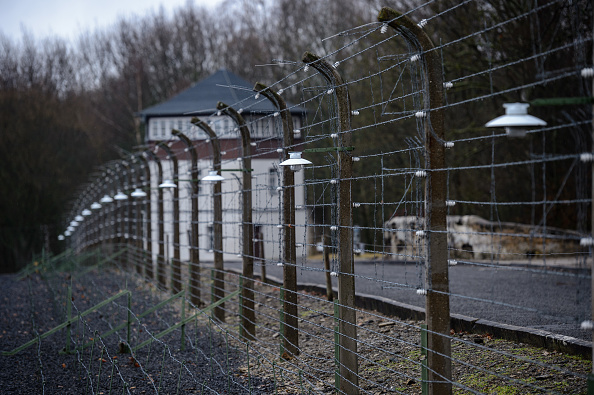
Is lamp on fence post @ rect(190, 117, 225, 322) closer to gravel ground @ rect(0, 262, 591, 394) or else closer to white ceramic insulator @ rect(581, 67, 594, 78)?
gravel ground @ rect(0, 262, 591, 394)

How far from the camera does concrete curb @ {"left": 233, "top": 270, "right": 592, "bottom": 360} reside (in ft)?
19.1

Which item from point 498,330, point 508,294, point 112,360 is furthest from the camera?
point 508,294

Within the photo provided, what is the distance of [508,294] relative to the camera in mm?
11227

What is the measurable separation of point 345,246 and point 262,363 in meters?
2.03

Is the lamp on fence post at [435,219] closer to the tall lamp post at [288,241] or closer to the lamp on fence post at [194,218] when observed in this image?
the tall lamp post at [288,241]

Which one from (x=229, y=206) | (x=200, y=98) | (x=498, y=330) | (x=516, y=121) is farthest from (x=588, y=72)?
(x=200, y=98)

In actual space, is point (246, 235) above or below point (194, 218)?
below

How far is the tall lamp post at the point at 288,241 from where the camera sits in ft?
24.7

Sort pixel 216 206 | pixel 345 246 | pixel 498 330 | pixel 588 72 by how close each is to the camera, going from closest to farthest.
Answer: pixel 588 72 → pixel 345 246 → pixel 498 330 → pixel 216 206

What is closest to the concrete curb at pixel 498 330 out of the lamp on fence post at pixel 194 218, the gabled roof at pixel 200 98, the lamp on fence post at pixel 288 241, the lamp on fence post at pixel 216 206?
the lamp on fence post at pixel 288 241

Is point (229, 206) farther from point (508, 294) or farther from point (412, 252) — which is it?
point (412, 252)

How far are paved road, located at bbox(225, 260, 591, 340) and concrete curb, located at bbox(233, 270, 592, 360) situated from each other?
0.76 ft

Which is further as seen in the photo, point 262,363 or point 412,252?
point 262,363

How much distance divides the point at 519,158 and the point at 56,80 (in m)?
25.3
